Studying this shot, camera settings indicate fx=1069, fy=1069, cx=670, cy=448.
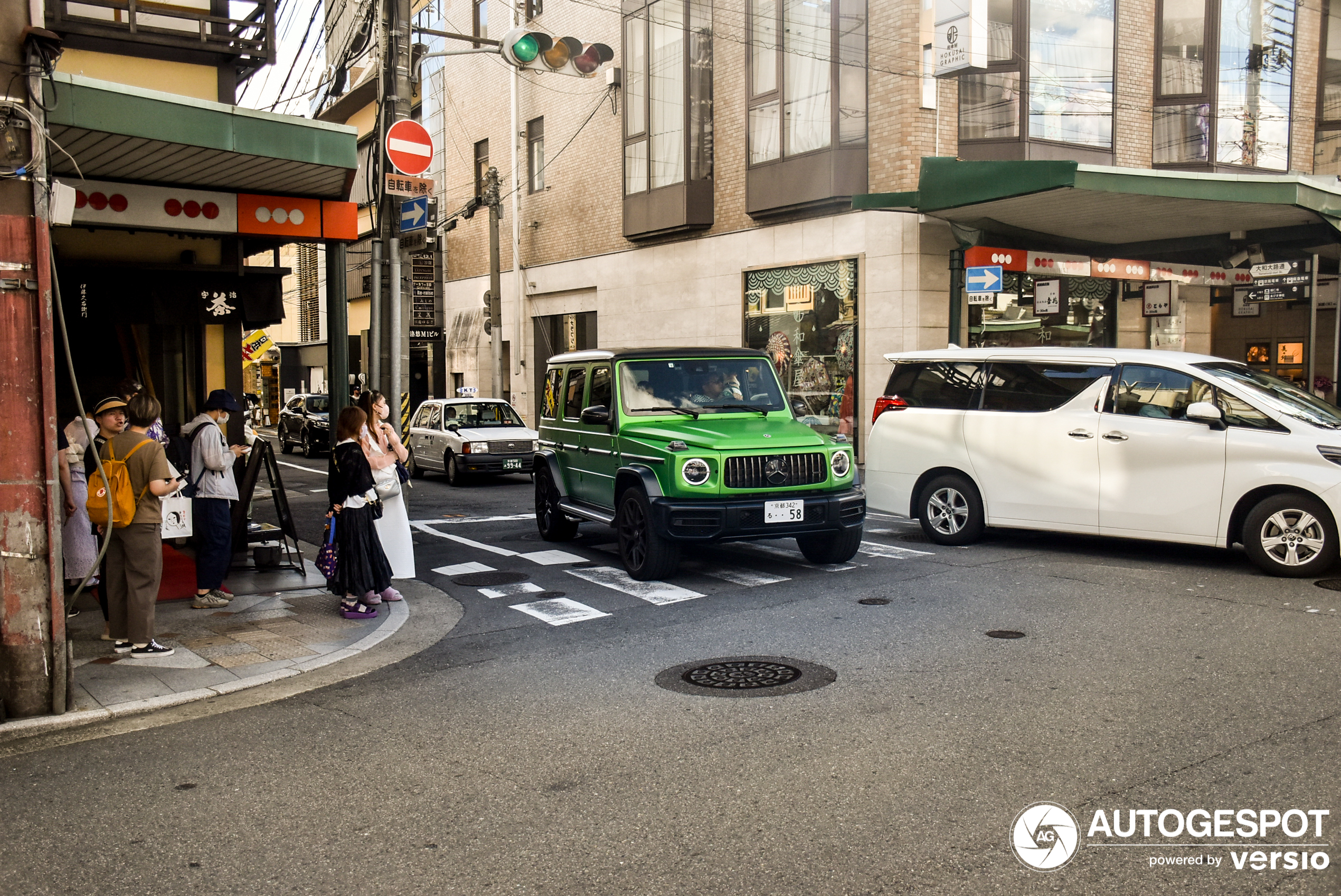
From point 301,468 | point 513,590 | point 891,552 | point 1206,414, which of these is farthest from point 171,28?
Result: point 301,468

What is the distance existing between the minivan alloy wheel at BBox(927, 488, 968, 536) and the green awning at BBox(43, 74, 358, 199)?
658cm

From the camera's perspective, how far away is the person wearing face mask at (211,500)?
882 centimetres

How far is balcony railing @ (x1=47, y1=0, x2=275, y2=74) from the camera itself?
10977mm

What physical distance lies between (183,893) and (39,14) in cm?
475

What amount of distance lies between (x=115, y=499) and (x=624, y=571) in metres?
4.65

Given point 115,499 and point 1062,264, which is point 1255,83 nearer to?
point 1062,264

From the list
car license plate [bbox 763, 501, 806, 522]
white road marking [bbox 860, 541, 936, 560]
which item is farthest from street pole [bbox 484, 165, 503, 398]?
car license plate [bbox 763, 501, 806, 522]

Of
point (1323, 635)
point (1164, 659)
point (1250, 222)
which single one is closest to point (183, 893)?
point (1164, 659)

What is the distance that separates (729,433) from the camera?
9.53 meters

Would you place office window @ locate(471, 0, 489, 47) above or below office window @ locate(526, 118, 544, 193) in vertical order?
above

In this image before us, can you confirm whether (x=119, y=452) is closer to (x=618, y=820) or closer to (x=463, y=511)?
(x=618, y=820)

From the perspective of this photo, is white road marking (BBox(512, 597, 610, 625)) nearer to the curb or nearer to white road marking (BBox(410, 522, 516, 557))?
the curb

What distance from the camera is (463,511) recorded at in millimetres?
15367

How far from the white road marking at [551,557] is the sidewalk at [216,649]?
155 cm
